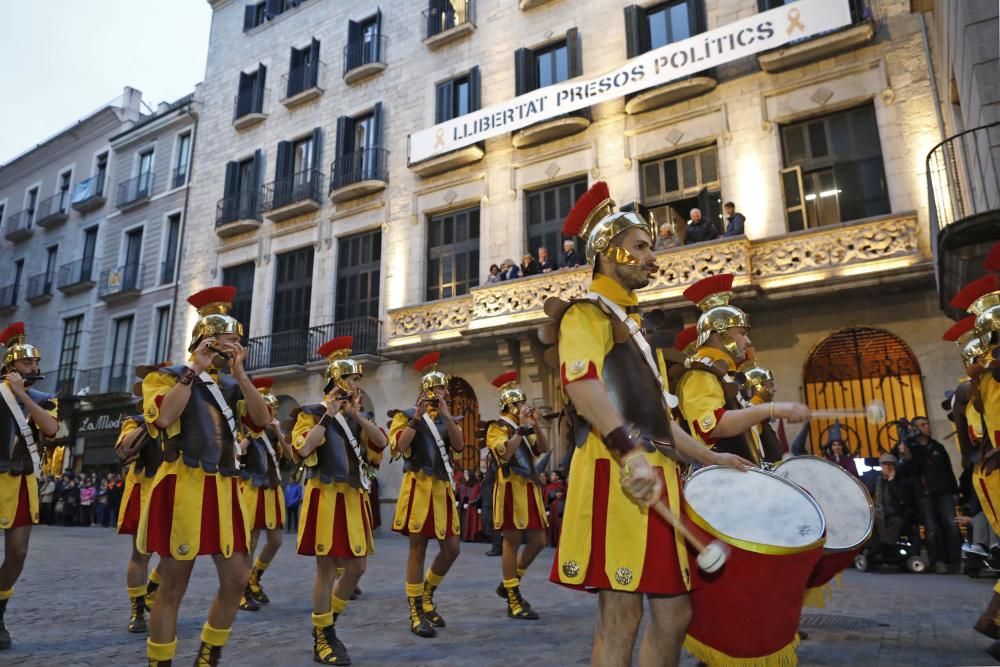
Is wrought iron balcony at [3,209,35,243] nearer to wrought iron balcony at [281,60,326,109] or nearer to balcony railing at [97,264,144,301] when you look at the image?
balcony railing at [97,264,144,301]

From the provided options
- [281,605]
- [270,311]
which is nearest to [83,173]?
[270,311]

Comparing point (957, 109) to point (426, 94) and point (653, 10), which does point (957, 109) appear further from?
point (426, 94)

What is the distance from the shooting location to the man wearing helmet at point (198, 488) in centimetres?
370

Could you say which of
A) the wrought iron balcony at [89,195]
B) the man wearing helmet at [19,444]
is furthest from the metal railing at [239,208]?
the man wearing helmet at [19,444]

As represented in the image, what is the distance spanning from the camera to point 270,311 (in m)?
22.6

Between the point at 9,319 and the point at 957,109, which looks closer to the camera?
the point at 957,109

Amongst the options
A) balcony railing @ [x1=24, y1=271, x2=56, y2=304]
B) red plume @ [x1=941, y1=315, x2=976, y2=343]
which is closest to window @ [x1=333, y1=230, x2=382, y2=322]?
red plume @ [x1=941, y1=315, x2=976, y2=343]

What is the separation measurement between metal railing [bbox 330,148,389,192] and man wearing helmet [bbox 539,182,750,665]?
1881 cm

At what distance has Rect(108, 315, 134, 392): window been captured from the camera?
27062mm

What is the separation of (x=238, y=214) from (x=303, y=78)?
5.47 metres

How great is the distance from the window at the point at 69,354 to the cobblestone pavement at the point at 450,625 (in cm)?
2343

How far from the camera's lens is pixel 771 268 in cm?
1378

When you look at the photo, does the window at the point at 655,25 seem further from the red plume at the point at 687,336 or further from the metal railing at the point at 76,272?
the metal railing at the point at 76,272

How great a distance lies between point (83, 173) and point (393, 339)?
23.8 meters
